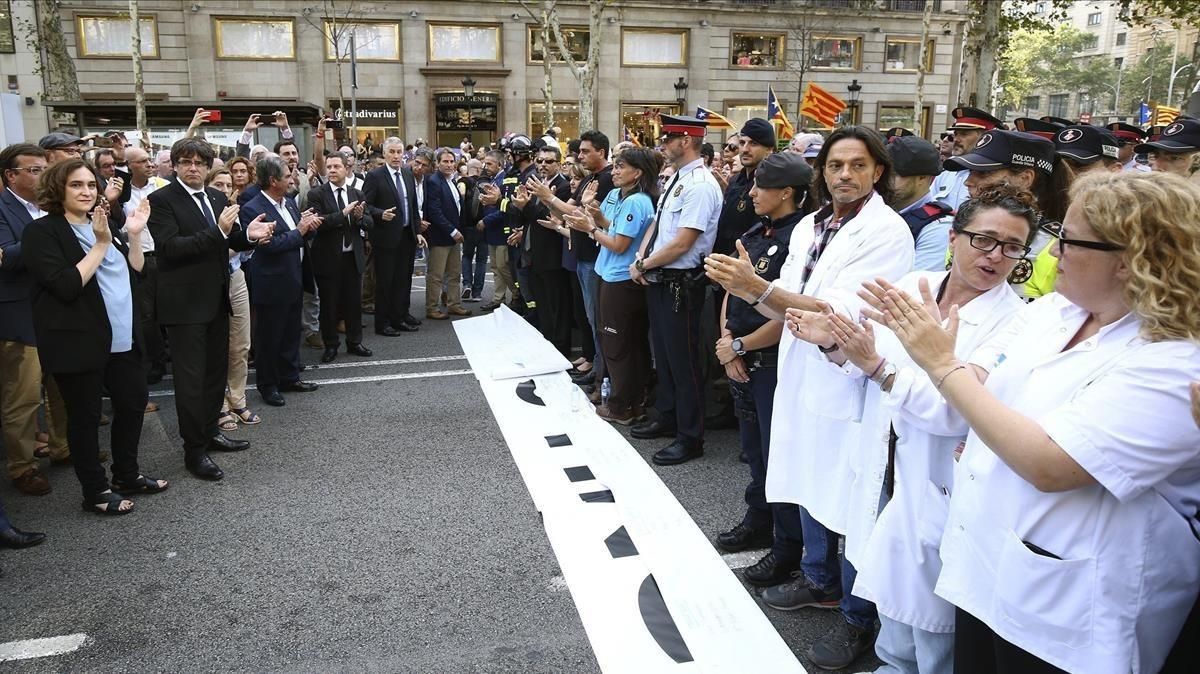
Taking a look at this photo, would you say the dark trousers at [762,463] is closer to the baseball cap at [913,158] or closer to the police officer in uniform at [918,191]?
the police officer in uniform at [918,191]

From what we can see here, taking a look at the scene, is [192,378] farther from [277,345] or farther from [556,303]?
[556,303]

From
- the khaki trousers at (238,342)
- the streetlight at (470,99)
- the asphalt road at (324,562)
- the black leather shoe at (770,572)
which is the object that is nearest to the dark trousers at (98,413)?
the asphalt road at (324,562)

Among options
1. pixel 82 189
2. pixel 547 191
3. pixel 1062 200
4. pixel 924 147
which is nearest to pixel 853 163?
pixel 924 147

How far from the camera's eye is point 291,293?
6.75 m

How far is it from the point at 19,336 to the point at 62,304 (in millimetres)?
779

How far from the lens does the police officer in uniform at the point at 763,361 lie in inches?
151

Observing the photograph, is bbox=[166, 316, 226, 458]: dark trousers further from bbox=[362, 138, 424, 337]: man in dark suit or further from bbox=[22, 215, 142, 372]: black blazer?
bbox=[362, 138, 424, 337]: man in dark suit

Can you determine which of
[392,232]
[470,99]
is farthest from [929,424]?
[470,99]

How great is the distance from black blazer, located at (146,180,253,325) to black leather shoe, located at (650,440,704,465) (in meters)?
3.12

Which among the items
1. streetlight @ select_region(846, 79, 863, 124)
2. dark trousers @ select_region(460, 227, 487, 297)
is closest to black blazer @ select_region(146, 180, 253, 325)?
dark trousers @ select_region(460, 227, 487, 297)

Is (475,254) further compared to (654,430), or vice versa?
(475,254)

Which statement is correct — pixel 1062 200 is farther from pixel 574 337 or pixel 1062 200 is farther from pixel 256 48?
pixel 256 48

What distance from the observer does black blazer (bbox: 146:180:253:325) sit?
Answer: 5.10 m

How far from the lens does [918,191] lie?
396cm
